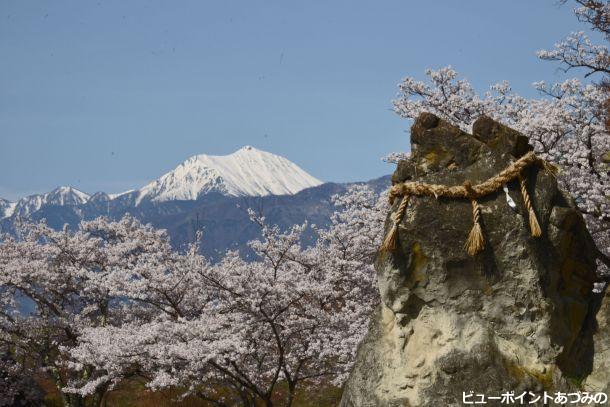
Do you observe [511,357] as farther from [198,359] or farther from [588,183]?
[588,183]

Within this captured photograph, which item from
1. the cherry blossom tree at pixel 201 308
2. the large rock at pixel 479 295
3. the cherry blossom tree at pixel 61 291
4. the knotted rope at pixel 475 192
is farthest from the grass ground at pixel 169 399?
the knotted rope at pixel 475 192

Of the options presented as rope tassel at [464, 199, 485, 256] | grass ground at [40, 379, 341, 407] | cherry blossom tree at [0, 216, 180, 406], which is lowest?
grass ground at [40, 379, 341, 407]

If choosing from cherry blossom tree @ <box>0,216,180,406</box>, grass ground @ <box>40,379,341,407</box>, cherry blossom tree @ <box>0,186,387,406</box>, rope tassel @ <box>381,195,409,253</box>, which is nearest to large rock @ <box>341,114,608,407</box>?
rope tassel @ <box>381,195,409,253</box>

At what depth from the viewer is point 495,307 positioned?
7.70m

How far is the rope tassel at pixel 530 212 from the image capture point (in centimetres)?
756

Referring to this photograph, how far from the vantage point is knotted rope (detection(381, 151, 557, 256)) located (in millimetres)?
7633

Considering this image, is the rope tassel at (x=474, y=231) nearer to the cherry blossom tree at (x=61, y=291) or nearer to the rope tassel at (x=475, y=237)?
the rope tassel at (x=475, y=237)

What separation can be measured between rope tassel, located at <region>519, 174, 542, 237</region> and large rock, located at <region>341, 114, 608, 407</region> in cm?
11

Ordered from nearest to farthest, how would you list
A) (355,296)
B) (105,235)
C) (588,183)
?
1. (588,183)
2. (355,296)
3. (105,235)

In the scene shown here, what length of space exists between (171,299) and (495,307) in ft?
39.8

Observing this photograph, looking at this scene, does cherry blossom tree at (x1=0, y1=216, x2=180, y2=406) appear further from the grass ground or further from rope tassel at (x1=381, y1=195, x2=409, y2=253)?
rope tassel at (x1=381, y1=195, x2=409, y2=253)

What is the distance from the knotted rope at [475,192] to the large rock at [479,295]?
0.10 m

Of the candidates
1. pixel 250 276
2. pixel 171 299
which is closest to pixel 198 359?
pixel 250 276

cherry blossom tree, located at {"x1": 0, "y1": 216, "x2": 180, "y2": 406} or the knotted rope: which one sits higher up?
cherry blossom tree, located at {"x1": 0, "y1": 216, "x2": 180, "y2": 406}
